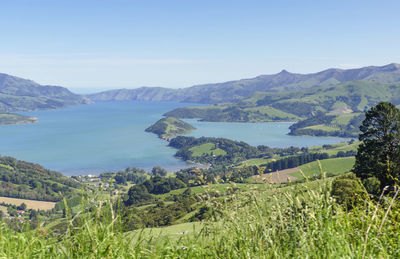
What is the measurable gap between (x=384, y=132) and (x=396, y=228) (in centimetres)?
4145

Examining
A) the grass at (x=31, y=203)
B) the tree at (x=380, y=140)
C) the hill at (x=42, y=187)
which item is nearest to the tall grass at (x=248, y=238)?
the tree at (x=380, y=140)

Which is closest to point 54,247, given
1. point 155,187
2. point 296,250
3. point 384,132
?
point 296,250

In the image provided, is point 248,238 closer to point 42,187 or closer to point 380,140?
point 380,140

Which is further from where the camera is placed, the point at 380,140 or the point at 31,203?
the point at 31,203

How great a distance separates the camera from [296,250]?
143 inches

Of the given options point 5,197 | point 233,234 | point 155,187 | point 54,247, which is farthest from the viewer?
point 5,197

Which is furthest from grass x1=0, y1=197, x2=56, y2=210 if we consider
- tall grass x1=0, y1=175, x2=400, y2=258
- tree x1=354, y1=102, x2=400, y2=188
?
tall grass x1=0, y1=175, x2=400, y2=258

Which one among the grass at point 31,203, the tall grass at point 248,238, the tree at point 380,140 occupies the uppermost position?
the tall grass at point 248,238

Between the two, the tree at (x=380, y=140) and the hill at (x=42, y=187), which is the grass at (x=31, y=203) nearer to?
the hill at (x=42, y=187)

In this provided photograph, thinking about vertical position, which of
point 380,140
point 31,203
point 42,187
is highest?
point 380,140

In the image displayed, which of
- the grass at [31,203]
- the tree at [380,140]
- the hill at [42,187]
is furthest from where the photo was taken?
Answer: the hill at [42,187]

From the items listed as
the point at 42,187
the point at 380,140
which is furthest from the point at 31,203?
the point at 380,140

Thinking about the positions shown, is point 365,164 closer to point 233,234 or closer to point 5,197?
point 233,234

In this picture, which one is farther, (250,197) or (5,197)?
(5,197)
